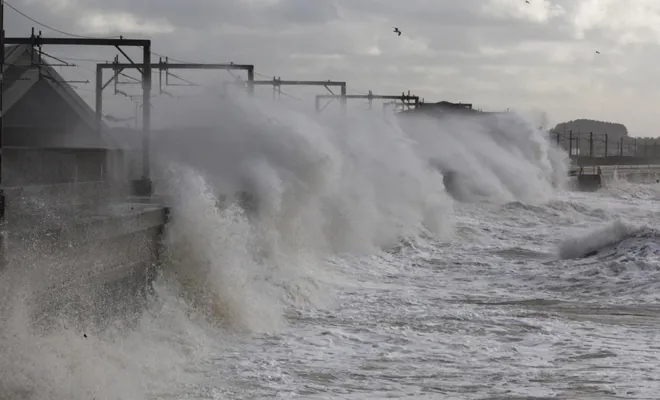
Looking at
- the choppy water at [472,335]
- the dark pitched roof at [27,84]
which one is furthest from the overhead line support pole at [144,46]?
the choppy water at [472,335]

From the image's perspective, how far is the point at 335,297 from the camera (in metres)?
17.0

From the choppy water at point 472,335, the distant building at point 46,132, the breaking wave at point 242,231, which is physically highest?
the distant building at point 46,132

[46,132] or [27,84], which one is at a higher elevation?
[27,84]

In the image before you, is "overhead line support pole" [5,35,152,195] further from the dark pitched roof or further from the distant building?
the dark pitched roof

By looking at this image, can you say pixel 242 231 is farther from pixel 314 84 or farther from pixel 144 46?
pixel 314 84

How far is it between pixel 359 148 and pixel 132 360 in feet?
86.5

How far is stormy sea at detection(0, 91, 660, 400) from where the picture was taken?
10.4 meters

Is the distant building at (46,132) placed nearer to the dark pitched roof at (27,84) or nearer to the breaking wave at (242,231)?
the dark pitched roof at (27,84)

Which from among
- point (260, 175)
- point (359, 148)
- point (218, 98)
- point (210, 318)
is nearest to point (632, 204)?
point (359, 148)

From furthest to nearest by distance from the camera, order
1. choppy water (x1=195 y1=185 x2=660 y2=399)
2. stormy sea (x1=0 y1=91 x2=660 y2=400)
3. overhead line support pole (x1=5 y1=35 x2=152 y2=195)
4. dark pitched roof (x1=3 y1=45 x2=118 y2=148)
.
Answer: dark pitched roof (x1=3 y1=45 x2=118 y2=148), overhead line support pole (x1=5 y1=35 x2=152 y2=195), choppy water (x1=195 y1=185 x2=660 y2=399), stormy sea (x1=0 y1=91 x2=660 y2=400)

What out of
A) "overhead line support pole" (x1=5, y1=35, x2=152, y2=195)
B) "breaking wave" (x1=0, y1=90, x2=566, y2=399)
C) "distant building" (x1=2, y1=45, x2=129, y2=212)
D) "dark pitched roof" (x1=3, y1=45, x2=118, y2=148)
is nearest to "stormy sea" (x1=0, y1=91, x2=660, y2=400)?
"breaking wave" (x1=0, y1=90, x2=566, y2=399)

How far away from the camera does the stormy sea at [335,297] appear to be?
34.2ft

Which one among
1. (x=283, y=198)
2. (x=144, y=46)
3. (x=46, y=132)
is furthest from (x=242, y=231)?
(x=46, y=132)

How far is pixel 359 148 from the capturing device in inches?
1452
